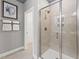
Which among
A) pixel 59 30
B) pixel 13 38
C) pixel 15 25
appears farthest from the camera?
pixel 15 25

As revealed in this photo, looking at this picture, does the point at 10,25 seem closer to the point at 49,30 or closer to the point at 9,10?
the point at 9,10

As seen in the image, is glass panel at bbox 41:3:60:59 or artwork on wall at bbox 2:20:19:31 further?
artwork on wall at bbox 2:20:19:31

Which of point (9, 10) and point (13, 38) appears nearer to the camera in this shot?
point (9, 10)

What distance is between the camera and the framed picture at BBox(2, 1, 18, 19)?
421cm

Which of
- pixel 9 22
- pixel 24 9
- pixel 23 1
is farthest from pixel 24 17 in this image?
pixel 9 22

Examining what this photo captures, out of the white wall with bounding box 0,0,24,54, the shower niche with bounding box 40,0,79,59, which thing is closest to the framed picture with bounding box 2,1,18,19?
the white wall with bounding box 0,0,24,54

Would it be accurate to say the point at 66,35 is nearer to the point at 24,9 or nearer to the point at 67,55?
the point at 67,55

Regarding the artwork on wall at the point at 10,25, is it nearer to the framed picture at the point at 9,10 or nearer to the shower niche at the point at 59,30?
the framed picture at the point at 9,10

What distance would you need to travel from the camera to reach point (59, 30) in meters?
3.57

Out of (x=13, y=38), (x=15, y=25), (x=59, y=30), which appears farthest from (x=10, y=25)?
(x=59, y=30)

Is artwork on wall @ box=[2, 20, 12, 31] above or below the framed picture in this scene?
below

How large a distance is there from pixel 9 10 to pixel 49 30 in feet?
6.80

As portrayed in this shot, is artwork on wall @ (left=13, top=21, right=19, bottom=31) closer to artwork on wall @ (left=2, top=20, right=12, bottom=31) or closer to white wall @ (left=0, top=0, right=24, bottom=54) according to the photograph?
white wall @ (left=0, top=0, right=24, bottom=54)

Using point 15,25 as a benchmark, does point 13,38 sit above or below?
below
